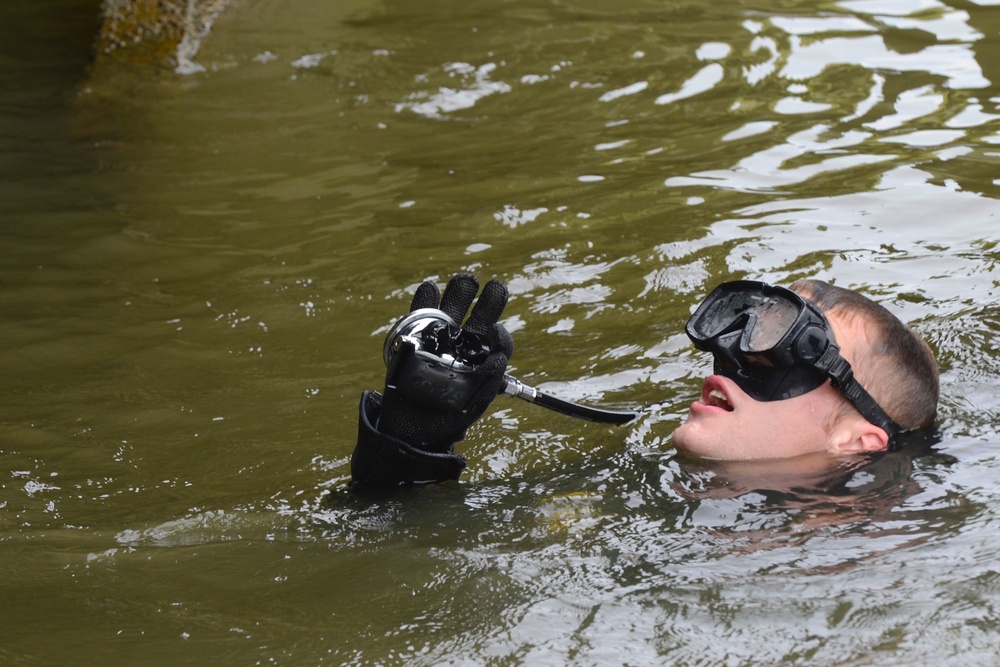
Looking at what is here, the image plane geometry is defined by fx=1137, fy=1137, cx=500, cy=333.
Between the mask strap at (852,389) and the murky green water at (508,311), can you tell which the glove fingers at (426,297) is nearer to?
the murky green water at (508,311)

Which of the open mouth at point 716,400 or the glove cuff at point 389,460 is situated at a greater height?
the open mouth at point 716,400

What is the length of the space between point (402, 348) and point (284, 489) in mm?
804

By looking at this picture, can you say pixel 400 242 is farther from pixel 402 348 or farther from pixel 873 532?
pixel 873 532

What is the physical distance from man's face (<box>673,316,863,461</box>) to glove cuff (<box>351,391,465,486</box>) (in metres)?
0.73

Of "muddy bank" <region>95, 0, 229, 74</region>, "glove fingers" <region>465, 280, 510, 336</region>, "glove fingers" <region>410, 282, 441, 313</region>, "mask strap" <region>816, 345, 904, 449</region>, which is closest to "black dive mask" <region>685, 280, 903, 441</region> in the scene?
"mask strap" <region>816, 345, 904, 449</region>

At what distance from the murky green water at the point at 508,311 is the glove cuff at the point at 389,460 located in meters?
0.06

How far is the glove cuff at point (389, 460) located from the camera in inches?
132

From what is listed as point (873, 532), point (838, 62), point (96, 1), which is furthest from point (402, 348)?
point (96, 1)

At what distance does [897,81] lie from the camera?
767cm

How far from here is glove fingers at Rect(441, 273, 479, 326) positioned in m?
3.39

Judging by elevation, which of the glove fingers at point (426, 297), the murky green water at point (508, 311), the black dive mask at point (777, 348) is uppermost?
the glove fingers at point (426, 297)

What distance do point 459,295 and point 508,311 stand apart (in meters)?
1.55

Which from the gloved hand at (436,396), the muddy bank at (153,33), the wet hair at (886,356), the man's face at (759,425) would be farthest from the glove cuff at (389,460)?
the muddy bank at (153,33)

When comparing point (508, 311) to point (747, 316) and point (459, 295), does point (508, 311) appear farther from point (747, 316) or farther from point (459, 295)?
point (747, 316)
